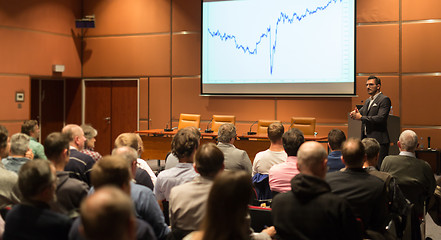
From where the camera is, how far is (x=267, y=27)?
9156mm

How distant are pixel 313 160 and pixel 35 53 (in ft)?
29.0

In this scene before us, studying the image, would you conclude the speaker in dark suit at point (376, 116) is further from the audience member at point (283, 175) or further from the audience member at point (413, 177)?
the audience member at point (283, 175)

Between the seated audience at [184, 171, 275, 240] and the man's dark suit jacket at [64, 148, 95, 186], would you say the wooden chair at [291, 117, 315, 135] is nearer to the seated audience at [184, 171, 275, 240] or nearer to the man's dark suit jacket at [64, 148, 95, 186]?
the man's dark suit jacket at [64, 148, 95, 186]

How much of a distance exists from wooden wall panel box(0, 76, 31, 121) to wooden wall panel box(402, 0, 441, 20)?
7712mm

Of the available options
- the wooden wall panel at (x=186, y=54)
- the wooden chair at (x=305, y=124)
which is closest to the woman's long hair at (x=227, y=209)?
the wooden chair at (x=305, y=124)

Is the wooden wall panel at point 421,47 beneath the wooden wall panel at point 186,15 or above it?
beneath

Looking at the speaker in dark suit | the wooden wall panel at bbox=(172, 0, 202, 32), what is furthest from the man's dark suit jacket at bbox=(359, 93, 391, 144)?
the wooden wall panel at bbox=(172, 0, 202, 32)

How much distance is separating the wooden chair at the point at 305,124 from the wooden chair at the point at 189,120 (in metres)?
1.88

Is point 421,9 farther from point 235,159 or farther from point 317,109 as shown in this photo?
point 235,159

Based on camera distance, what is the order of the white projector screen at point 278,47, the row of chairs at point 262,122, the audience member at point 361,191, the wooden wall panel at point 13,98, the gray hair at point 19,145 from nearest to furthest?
the audience member at point 361,191 < the gray hair at point 19,145 < the row of chairs at point 262,122 < the white projector screen at point 278,47 < the wooden wall panel at point 13,98

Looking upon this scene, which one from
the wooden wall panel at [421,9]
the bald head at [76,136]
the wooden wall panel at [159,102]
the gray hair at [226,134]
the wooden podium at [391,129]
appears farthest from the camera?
the wooden wall panel at [159,102]

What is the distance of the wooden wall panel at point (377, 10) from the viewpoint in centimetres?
844

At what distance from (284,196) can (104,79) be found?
9220mm

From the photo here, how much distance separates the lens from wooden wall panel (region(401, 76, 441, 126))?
822cm
